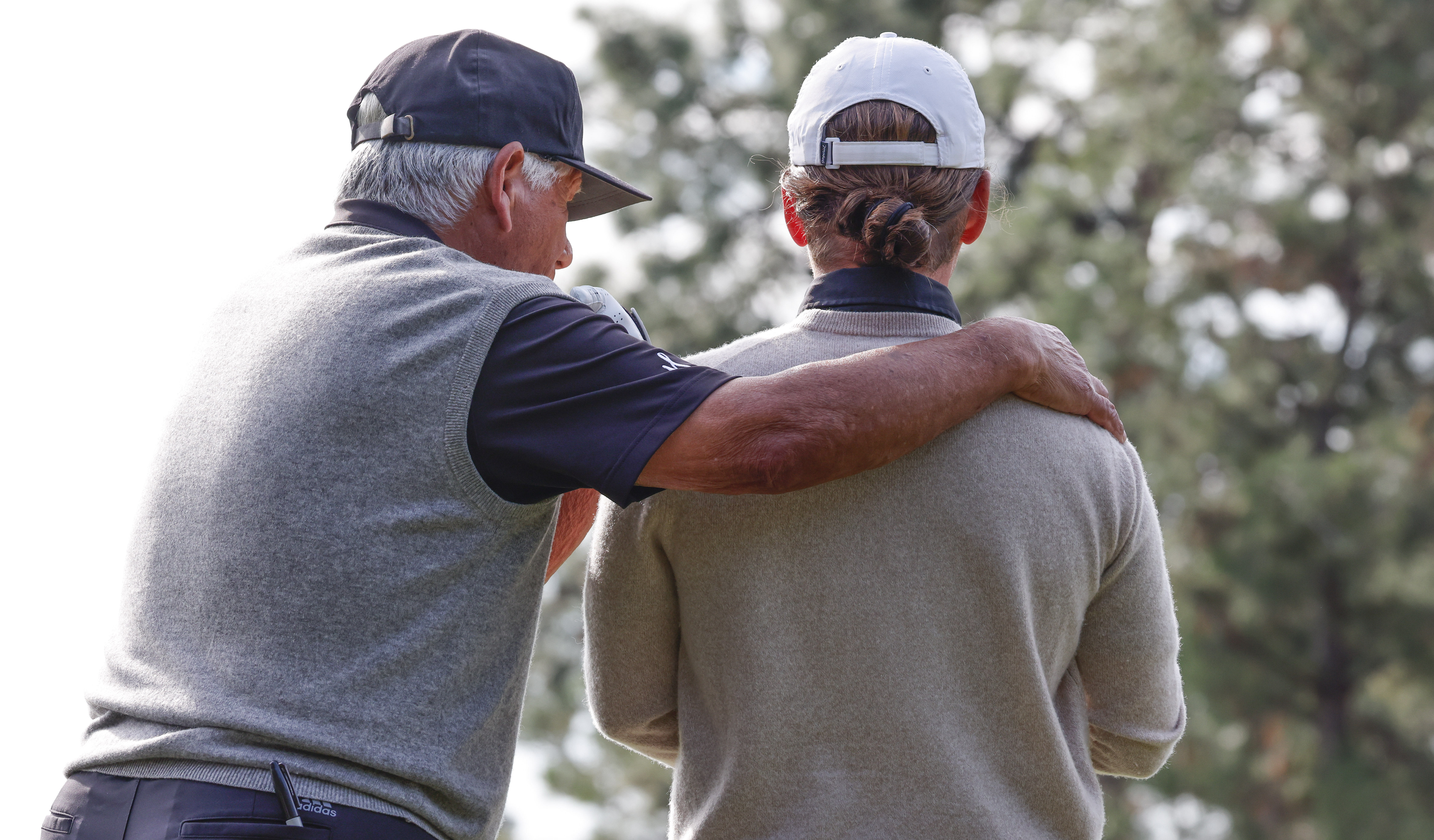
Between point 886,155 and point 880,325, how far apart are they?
22 centimetres

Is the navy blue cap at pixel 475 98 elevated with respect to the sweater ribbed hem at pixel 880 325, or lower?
elevated

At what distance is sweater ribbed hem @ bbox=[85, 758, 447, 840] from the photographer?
154 centimetres

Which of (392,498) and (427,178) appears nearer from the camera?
(392,498)

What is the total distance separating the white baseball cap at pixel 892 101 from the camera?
173 cm

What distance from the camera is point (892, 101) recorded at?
5.74 feet

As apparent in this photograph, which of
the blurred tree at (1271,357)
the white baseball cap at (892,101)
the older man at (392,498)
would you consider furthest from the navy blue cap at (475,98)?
the blurred tree at (1271,357)

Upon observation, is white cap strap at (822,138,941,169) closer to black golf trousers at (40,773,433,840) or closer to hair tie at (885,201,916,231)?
hair tie at (885,201,916,231)

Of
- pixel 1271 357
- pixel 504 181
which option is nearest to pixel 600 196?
pixel 504 181

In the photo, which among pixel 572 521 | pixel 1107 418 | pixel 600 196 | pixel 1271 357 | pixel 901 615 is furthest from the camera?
pixel 1271 357

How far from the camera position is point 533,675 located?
11516 mm

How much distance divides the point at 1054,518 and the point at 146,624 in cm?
113

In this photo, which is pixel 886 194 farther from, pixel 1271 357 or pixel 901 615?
pixel 1271 357

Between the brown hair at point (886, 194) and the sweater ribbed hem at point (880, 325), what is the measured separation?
0.22ft

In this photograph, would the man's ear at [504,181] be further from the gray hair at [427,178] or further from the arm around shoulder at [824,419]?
the arm around shoulder at [824,419]
